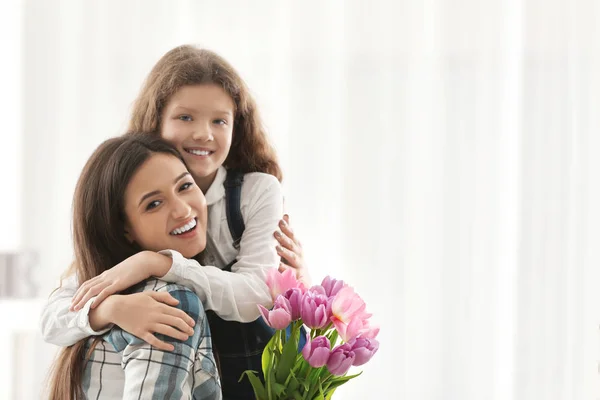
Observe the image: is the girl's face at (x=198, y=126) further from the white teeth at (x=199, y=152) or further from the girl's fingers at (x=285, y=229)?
the girl's fingers at (x=285, y=229)

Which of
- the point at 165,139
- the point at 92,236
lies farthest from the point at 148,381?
the point at 165,139

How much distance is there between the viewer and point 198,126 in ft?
5.24

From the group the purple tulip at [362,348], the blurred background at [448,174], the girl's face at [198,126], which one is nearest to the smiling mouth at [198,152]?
the girl's face at [198,126]

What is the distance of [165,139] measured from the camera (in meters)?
1.59

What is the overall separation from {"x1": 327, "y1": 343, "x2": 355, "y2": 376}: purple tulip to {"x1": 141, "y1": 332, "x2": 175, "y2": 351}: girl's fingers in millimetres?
257

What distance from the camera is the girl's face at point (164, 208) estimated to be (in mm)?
1410

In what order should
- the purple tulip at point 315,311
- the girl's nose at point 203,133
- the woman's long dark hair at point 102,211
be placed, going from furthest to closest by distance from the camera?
the girl's nose at point 203,133 < the woman's long dark hair at point 102,211 < the purple tulip at point 315,311

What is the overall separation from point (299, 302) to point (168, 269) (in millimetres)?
241

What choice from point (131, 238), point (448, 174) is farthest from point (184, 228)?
point (448, 174)

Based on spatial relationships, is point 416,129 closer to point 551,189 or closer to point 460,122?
point 460,122

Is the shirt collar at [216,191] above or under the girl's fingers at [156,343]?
above

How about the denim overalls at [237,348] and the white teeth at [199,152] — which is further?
the white teeth at [199,152]

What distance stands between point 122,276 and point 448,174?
1.60m

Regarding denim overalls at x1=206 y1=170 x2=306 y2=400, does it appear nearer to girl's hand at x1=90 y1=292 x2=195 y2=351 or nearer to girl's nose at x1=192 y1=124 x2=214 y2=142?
girl's hand at x1=90 y1=292 x2=195 y2=351
